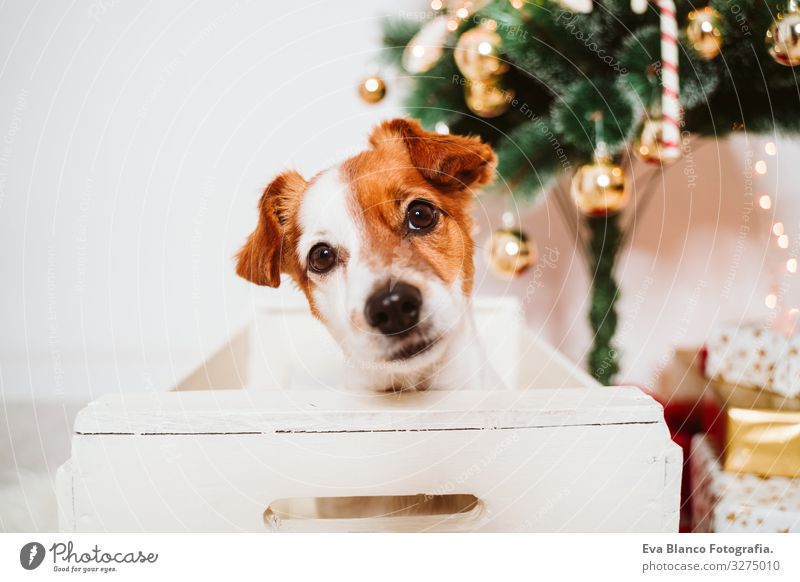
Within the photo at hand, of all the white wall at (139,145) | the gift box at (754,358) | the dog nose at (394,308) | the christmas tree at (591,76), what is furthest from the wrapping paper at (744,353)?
the dog nose at (394,308)

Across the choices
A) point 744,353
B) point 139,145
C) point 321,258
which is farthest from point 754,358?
point 139,145

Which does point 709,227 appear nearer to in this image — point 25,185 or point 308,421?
point 308,421

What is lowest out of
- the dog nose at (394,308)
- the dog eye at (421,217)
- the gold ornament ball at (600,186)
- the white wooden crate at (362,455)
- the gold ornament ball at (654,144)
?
the white wooden crate at (362,455)

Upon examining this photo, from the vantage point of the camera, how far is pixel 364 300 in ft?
1.30

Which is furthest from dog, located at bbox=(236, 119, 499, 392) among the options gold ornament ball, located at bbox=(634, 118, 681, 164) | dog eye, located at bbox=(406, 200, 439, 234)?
gold ornament ball, located at bbox=(634, 118, 681, 164)

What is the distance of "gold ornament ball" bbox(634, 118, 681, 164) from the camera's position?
0.59 metres

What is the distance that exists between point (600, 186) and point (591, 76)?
123mm

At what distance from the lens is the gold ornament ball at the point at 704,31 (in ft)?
1.87

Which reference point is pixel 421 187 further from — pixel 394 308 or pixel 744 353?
pixel 744 353

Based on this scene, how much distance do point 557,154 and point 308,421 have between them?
42 cm

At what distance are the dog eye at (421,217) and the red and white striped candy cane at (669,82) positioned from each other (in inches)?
12.0

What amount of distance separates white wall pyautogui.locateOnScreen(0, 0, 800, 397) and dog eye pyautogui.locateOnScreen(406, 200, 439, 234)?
0.30 ft

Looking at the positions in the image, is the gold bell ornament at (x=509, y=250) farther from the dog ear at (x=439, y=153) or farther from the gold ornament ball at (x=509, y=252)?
the dog ear at (x=439, y=153)

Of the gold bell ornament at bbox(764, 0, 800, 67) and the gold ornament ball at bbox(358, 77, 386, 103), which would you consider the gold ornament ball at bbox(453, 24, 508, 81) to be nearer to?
the gold ornament ball at bbox(358, 77, 386, 103)
